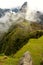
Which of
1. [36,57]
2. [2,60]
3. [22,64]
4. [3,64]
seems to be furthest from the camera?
[36,57]

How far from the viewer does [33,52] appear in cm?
9219

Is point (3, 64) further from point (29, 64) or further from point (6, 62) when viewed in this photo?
point (29, 64)

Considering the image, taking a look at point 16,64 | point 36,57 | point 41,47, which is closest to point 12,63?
point 16,64

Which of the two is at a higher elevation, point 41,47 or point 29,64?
point 41,47

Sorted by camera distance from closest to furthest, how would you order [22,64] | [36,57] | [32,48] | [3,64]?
[22,64]
[3,64]
[36,57]
[32,48]

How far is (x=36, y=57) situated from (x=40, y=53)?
711 cm

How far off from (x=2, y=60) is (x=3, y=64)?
5080 mm

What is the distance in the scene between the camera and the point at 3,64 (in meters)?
72.7

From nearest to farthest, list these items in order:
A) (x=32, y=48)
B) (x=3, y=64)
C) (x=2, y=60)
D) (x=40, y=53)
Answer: (x=3, y=64)
(x=2, y=60)
(x=40, y=53)
(x=32, y=48)

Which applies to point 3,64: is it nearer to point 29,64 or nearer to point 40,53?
point 29,64

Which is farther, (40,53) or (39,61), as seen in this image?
(40,53)

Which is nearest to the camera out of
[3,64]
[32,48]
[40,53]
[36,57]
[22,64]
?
[22,64]

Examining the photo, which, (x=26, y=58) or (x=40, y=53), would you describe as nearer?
(x=26, y=58)

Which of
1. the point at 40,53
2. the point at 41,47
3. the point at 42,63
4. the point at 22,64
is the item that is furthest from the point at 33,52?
the point at 22,64
